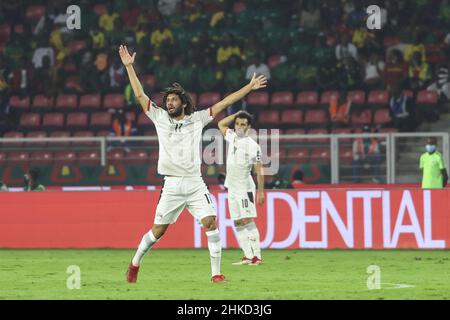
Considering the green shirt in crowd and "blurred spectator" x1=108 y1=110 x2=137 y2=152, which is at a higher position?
"blurred spectator" x1=108 y1=110 x2=137 y2=152

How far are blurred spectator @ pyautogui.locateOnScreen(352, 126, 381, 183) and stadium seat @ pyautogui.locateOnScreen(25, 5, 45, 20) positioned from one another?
40.9 ft

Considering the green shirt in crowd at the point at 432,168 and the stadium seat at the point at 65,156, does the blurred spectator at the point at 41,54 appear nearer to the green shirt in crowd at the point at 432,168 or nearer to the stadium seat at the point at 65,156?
the stadium seat at the point at 65,156

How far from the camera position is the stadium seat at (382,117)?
29.5 meters

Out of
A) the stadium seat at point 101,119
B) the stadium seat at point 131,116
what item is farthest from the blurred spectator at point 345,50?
the stadium seat at point 101,119

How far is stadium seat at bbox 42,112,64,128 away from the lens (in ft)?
103

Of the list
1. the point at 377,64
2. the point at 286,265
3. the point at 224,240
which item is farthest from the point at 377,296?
the point at 377,64

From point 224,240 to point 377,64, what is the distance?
9.69 meters

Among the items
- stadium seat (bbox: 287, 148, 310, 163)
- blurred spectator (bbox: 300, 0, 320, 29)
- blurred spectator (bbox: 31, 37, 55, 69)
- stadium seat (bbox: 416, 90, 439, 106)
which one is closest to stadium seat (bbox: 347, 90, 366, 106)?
stadium seat (bbox: 416, 90, 439, 106)

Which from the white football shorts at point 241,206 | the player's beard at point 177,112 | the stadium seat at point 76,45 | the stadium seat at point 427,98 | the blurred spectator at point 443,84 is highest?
the stadium seat at point 76,45

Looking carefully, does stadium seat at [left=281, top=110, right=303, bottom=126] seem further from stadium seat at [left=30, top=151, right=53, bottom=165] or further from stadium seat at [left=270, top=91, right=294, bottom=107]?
stadium seat at [left=30, top=151, right=53, bottom=165]

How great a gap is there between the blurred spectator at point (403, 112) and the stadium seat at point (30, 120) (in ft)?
27.7

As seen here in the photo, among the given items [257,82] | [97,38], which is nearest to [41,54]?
[97,38]

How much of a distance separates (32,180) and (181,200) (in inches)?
432
